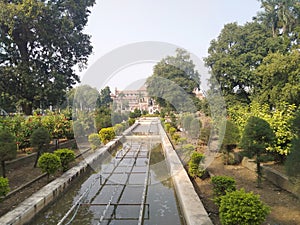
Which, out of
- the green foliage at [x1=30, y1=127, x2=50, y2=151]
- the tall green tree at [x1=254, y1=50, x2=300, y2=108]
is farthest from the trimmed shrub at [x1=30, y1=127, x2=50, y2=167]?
the tall green tree at [x1=254, y1=50, x2=300, y2=108]

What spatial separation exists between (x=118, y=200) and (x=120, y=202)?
0.49 feet

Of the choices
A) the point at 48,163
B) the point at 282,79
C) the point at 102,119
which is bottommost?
the point at 48,163

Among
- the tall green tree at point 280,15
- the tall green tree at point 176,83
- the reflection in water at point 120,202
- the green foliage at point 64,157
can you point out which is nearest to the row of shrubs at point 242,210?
the reflection in water at point 120,202

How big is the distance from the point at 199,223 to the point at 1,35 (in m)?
16.5

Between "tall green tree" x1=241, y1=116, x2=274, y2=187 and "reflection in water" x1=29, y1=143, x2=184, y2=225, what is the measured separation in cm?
204

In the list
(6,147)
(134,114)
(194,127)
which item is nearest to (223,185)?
(6,147)

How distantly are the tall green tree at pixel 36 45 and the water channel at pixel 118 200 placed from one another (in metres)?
9.78

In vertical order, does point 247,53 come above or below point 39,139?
above

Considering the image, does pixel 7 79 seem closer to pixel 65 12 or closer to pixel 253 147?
pixel 65 12

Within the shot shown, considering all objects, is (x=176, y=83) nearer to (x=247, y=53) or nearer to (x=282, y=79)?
(x=247, y=53)

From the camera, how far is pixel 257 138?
18.4 feet

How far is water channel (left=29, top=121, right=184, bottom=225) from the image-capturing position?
4637 mm

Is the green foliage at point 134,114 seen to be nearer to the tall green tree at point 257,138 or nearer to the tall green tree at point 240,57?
the tall green tree at point 240,57

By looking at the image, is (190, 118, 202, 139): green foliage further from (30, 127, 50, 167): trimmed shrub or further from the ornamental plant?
the ornamental plant
